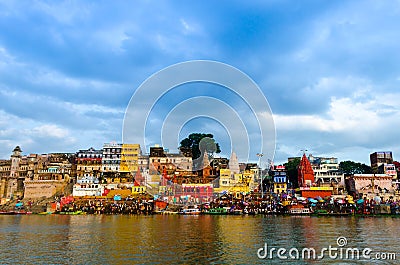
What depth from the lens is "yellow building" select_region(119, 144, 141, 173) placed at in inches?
2734

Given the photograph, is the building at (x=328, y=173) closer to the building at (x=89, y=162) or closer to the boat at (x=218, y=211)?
the boat at (x=218, y=211)

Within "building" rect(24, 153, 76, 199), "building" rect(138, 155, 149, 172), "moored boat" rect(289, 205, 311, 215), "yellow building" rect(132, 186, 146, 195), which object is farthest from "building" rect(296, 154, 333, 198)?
"building" rect(24, 153, 76, 199)

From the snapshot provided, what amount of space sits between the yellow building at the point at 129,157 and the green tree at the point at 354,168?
39.6 meters

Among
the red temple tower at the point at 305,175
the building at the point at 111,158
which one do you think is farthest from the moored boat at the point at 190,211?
the building at the point at 111,158

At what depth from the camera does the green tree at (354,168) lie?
231 ft

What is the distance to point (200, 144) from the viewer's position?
238ft

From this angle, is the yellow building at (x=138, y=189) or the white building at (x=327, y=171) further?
the white building at (x=327, y=171)

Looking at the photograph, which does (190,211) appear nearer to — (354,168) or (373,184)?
(373,184)

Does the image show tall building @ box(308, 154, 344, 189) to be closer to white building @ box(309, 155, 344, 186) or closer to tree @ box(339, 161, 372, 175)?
white building @ box(309, 155, 344, 186)

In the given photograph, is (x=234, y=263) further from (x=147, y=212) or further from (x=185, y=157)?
(x=185, y=157)

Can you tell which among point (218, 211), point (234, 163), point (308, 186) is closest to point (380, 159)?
point (308, 186)

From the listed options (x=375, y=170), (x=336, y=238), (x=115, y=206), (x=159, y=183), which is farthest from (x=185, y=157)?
(x=336, y=238)

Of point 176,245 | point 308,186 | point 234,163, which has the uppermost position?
point 234,163

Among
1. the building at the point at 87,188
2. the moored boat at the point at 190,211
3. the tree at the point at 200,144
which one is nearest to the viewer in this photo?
the moored boat at the point at 190,211
